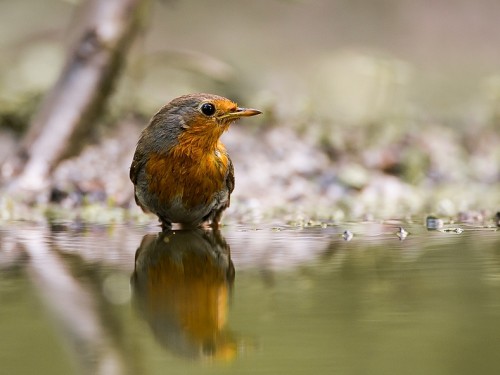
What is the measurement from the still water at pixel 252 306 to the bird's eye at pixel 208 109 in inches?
27.5

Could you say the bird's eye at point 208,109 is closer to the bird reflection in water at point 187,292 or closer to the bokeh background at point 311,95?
the bird reflection in water at point 187,292

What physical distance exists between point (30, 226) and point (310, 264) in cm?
222

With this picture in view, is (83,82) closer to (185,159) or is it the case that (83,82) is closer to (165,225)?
(165,225)

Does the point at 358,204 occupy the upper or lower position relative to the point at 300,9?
lower

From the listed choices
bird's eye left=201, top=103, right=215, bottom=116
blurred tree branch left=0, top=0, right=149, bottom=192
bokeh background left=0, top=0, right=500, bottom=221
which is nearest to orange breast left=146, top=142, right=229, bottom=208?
bird's eye left=201, top=103, right=215, bottom=116

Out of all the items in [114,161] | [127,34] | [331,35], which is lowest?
[114,161]

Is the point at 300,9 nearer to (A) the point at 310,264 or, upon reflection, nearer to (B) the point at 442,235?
(B) the point at 442,235

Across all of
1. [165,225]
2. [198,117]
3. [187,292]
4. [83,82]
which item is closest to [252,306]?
[187,292]

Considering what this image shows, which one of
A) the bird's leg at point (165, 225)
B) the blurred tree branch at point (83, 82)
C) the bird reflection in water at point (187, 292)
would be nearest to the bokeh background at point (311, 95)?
the blurred tree branch at point (83, 82)

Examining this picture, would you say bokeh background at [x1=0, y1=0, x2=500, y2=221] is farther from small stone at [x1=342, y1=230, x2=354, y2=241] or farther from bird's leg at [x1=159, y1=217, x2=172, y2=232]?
small stone at [x1=342, y1=230, x2=354, y2=241]

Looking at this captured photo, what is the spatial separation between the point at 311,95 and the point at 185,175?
5.39m

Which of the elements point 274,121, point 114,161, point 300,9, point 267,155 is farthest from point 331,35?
point 114,161

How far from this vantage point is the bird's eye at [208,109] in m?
4.64

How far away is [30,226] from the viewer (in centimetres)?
514
